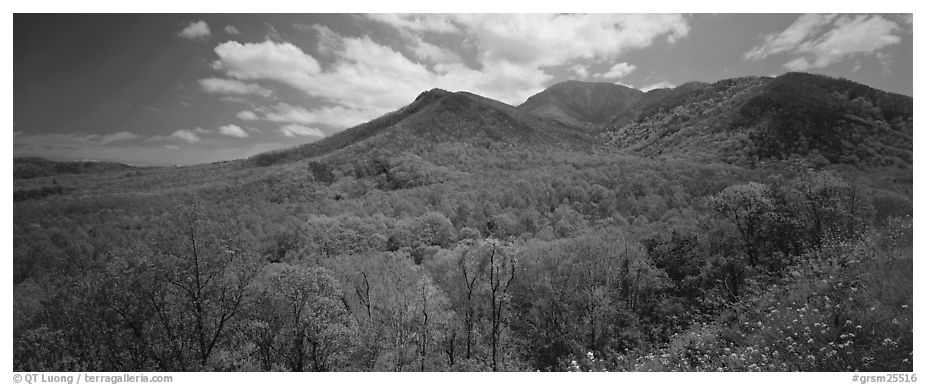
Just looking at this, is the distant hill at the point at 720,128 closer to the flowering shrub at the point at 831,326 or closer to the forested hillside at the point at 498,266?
the forested hillside at the point at 498,266

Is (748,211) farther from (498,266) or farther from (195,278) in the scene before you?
(195,278)

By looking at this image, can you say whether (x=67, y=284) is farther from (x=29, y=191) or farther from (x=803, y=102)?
(x=803, y=102)

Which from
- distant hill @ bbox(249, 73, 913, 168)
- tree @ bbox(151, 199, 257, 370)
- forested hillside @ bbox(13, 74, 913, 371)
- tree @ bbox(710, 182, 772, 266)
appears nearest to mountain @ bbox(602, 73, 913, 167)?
distant hill @ bbox(249, 73, 913, 168)

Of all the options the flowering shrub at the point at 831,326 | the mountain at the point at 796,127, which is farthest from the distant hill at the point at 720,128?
the flowering shrub at the point at 831,326

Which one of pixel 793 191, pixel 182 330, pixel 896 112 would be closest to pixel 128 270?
pixel 182 330

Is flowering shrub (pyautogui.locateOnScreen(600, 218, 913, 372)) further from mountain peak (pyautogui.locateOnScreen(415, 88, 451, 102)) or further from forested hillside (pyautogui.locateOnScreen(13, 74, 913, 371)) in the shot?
mountain peak (pyautogui.locateOnScreen(415, 88, 451, 102))

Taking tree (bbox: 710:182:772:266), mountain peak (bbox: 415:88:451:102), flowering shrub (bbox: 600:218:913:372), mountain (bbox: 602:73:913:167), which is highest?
mountain peak (bbox: 415:88:451:102)
